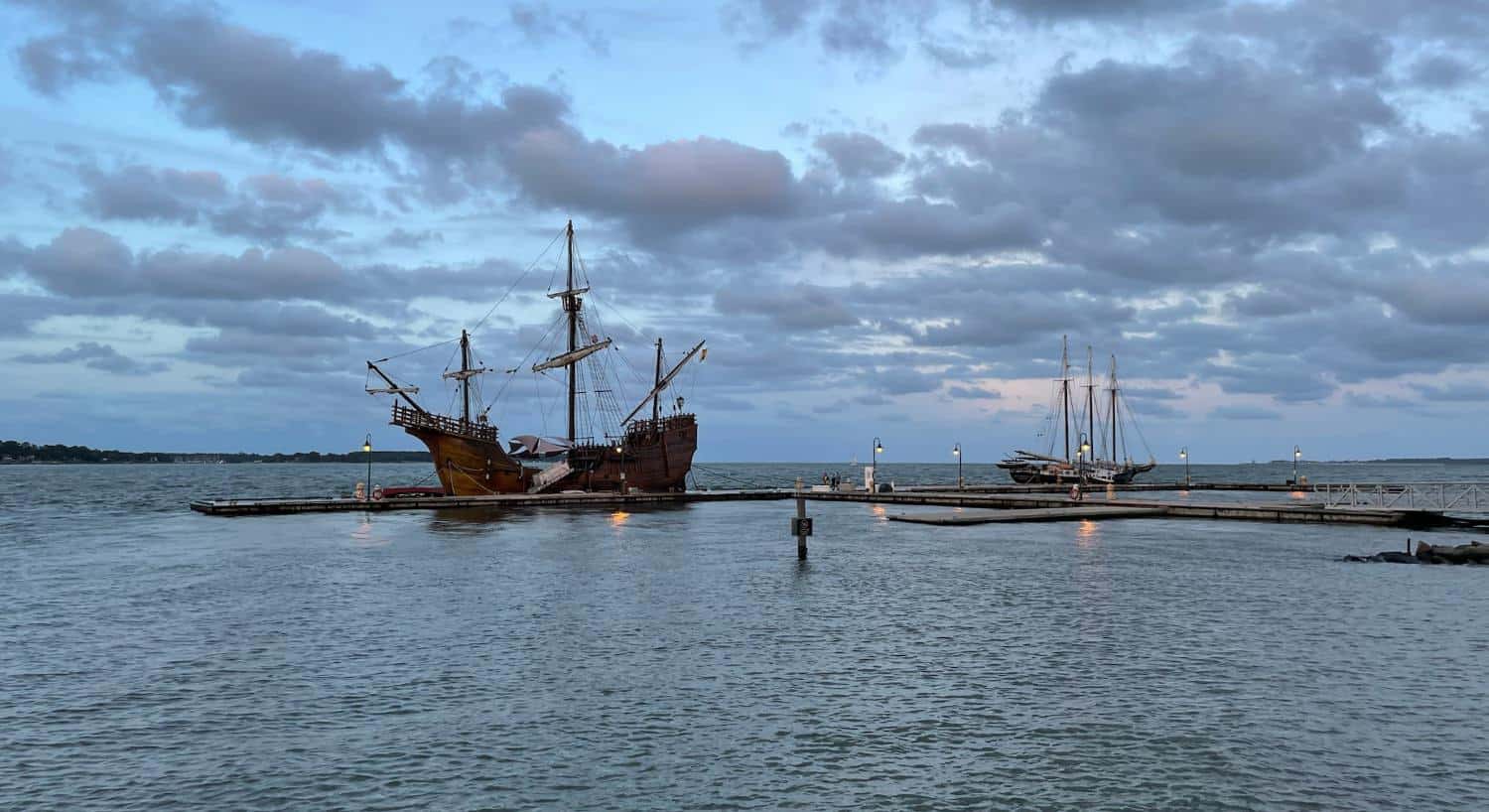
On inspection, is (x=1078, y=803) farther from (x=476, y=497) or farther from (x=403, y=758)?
(x=476, y=497)

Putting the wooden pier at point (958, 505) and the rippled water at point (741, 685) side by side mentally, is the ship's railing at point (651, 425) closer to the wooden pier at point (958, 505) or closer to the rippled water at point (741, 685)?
the wooden pier at point (958, 505)

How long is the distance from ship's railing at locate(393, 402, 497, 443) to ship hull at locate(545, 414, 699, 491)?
27.6 ft

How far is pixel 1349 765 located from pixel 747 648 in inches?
554

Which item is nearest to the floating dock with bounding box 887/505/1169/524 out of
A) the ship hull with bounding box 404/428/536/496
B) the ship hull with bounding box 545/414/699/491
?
the ship hull with bounding box 545/414/699/491

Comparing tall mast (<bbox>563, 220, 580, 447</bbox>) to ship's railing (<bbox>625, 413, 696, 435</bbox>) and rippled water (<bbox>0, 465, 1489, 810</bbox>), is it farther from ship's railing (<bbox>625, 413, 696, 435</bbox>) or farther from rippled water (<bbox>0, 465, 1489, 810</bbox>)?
rippled water (<bbox>0, 465, 1489, 810</bbox>)

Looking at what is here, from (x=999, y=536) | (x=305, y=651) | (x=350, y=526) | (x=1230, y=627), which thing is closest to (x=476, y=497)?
(x=350, y=526)

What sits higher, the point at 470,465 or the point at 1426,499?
the point at 470,465

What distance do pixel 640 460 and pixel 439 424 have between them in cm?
1994

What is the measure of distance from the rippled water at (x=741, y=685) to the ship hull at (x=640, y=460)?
157ft

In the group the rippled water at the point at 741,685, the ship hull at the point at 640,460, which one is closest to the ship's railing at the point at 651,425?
the ship hull at the point at 640,460

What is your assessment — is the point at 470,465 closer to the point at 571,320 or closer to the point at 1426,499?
the point at 571,320

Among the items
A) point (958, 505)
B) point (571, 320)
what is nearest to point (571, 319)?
point (571, 320)

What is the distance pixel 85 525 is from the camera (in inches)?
3029

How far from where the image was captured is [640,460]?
323 feet
